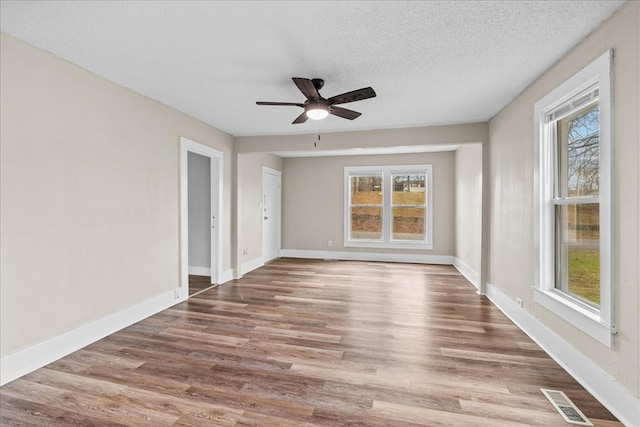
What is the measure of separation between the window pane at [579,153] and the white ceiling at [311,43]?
0.53 m

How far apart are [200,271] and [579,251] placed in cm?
514

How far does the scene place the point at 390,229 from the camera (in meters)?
6.86

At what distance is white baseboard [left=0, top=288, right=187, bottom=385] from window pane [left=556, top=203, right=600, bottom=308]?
4.06 meters

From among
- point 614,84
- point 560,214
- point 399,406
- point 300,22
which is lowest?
point 399,406

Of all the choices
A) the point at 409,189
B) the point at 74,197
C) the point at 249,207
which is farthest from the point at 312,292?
the point at 409,189

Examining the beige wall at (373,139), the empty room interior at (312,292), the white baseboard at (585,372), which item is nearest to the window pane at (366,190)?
the beige wall at (373,139)

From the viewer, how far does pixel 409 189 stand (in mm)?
6762

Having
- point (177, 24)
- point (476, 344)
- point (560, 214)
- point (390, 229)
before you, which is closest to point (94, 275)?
point (177, 24)

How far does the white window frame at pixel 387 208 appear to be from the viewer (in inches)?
261

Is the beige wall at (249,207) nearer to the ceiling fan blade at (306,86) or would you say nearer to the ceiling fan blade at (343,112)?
the ceiling fan blade at (343,112)

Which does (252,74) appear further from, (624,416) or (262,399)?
(624,416)

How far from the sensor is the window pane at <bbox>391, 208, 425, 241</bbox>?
6734mm

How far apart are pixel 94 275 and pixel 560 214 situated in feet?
13.7

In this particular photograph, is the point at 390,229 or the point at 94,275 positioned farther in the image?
the point at 390,229
